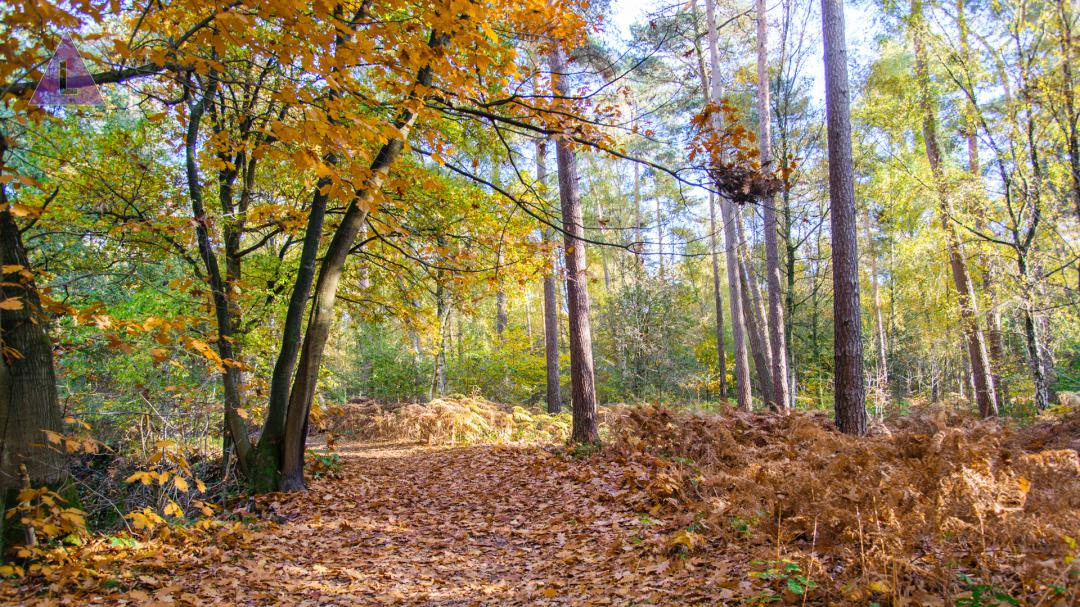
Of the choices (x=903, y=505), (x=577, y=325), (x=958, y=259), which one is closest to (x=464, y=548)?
(x=903, y=505)

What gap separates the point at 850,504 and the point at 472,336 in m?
14.7

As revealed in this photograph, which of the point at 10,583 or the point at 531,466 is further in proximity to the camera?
the point at 531,466

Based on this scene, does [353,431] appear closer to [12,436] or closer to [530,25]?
[12,436]

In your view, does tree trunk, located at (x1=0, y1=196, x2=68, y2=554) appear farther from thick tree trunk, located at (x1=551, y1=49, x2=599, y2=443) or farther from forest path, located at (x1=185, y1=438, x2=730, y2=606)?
thick tree trunk, located at (x1=551, y1=49, x2=599, y2=443)

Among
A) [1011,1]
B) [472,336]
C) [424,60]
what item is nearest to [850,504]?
[424,60]

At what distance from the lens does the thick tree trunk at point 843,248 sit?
23.1 feet

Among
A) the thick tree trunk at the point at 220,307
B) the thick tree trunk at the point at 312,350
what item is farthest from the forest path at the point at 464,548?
the thick tree trunk at the point at 220,307

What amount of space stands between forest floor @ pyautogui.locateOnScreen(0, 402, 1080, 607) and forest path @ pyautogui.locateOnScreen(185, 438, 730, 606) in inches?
0.9

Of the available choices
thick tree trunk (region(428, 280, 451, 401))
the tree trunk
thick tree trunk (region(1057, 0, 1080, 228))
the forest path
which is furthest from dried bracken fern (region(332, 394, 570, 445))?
thick tree trunk (region(1057, 0, 1080, 228))

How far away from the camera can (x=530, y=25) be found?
239 inches

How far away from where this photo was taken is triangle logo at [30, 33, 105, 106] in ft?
11.0

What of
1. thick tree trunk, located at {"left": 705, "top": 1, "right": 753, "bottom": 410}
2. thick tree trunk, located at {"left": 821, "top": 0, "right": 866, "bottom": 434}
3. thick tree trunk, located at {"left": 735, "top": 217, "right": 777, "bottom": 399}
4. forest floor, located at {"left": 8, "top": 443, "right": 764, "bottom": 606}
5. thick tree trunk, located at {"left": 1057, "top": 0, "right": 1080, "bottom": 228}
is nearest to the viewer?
forest floor, located at {"left": 8, "top": 443, "right": 764, "bottom": 606}

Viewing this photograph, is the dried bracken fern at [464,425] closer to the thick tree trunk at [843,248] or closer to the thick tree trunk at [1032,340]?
the thick tree trunk at [843,248]

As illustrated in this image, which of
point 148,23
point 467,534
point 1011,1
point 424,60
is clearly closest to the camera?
point 148,23
